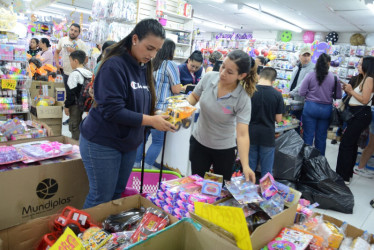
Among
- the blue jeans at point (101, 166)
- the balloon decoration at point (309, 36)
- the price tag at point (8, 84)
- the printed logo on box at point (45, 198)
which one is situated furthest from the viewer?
the balloon decoration at point (309, 36)

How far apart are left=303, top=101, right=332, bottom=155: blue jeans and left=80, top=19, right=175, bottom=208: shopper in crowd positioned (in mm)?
3459

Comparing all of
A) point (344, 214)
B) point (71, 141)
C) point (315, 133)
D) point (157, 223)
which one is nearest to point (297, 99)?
point (315, 133)

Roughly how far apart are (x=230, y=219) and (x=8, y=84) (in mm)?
2836

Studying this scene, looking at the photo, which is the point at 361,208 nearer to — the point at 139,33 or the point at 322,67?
the point at 322,67

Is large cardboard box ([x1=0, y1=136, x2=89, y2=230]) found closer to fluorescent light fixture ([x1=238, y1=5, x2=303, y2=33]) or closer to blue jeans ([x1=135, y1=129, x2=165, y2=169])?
blue jeans ([x1=135, y1=129, x2=165, y2=169])

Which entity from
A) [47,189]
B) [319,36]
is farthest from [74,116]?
[319,36]

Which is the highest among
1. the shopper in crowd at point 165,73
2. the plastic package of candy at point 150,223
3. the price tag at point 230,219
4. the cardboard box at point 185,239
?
the shopper in crowd at point 165,73

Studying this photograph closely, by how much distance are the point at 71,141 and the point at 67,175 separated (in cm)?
40

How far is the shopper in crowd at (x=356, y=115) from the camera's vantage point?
372 centimetres

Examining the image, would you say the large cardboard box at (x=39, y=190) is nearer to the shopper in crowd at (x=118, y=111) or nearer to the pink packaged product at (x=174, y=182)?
the shopper in crowd at (x=118, y=111)

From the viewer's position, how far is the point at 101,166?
5.25 ft

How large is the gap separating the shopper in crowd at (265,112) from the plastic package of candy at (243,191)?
1701 mm

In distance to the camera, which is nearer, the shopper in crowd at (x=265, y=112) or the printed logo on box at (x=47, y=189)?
the printed logo on box at (x=47, y=189)

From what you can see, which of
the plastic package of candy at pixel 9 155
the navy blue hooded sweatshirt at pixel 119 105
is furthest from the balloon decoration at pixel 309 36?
the plastic package of candy at pixel 9 155
